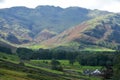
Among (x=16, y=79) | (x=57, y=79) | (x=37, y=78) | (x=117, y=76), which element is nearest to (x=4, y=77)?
(x=16, y=79)

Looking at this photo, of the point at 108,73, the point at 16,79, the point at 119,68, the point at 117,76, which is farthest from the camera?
the point at 108,73

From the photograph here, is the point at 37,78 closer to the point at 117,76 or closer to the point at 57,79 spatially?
the point at 57,79

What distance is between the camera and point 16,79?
13688 cm

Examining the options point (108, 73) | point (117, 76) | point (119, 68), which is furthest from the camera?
point (108, 73)

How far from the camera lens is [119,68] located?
6457 inches

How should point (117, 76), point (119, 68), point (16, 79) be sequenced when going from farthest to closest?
1. point (119, 68)
2. point (117, 76)
3. point (16, 79)

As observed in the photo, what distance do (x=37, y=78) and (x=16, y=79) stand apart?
68.3ft

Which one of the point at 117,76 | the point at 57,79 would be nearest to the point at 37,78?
the point at 57,79

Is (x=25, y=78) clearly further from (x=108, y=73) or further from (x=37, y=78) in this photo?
(x=108, y=73)

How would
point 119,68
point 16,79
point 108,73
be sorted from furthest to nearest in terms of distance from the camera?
point 108,73
point 119,68
point 16,79

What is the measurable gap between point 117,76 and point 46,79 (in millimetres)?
35076

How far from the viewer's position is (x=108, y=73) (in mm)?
175875

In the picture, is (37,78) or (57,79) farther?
(57,79)

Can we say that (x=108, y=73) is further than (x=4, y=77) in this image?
Yes
